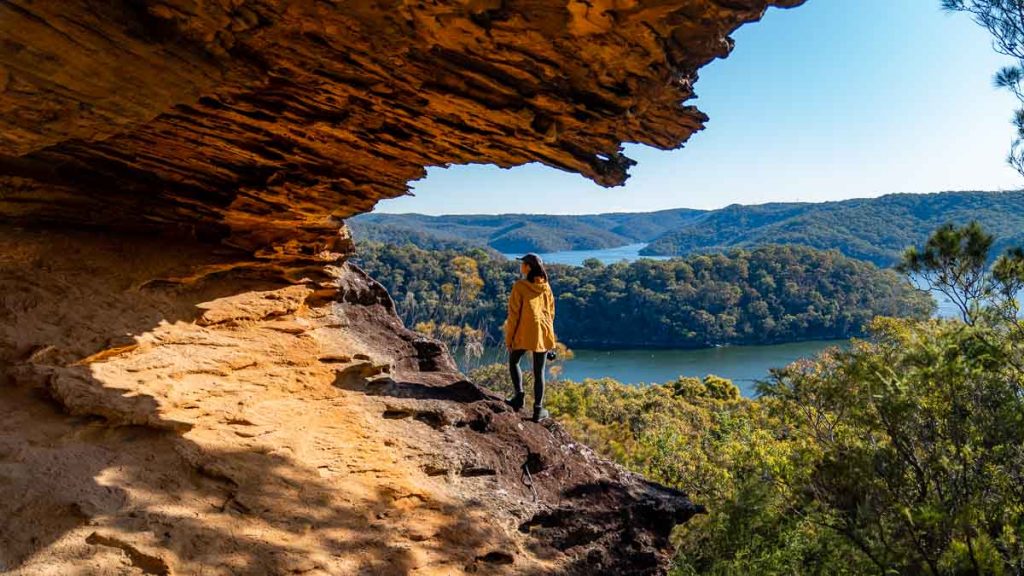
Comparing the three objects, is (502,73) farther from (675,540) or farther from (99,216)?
(675,540)

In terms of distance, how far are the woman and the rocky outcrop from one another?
0.63 metres

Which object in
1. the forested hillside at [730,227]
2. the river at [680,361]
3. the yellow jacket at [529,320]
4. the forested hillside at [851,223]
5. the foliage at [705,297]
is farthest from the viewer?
the forested hillside at [730,227]

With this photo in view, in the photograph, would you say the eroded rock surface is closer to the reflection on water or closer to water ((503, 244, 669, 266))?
the reflection on water

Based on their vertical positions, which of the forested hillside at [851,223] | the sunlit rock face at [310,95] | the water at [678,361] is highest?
the forested hillside at [851,223]

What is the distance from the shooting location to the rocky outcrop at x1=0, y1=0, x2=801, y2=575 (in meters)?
2.30

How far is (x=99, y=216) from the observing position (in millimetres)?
4406

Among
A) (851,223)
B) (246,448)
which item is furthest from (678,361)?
(851,223)

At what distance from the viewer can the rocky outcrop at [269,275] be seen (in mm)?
2301

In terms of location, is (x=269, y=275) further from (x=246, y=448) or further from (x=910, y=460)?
(x=910, y=460)

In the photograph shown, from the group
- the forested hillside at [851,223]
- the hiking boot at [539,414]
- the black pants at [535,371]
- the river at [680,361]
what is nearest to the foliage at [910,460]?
the hiking boot at [539,414]

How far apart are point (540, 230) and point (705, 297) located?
67.1 metres

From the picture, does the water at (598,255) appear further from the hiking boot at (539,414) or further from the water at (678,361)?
the hiking boot at (539,414)

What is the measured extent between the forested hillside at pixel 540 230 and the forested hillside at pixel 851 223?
45.1 feet

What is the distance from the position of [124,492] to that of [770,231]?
357 ft
